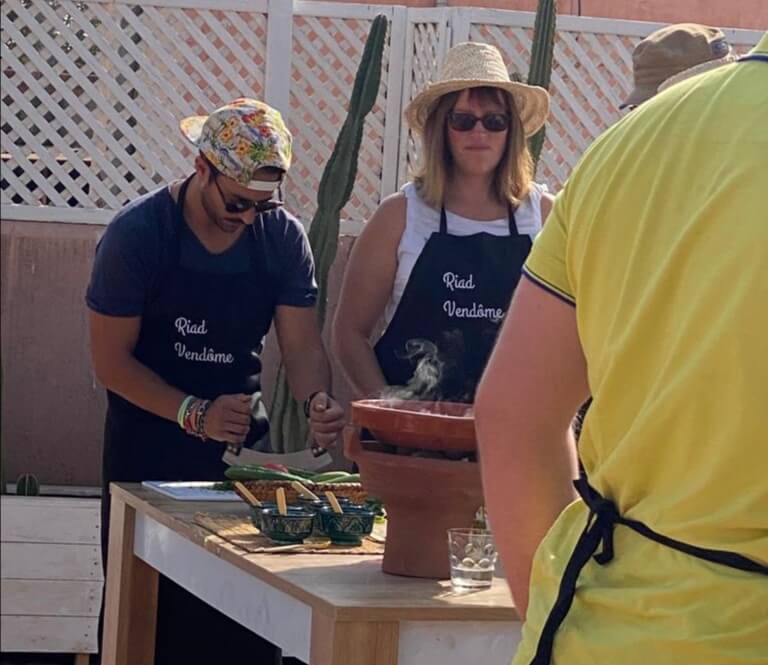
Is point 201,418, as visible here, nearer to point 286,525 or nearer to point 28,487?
point 286,525

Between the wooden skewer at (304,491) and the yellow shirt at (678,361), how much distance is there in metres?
1.27

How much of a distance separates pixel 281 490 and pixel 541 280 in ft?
4.15

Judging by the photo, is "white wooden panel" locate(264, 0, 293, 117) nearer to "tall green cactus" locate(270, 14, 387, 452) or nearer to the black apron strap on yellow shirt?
"tall green cactus" locate(270, 14, 387, 452)

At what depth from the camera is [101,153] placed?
23.3 ft

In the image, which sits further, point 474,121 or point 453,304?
point 474,121

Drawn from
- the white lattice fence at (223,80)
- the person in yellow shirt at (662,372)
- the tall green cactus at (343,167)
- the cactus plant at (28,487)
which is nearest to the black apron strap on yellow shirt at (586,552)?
the person in yellow shirt at (662,372)

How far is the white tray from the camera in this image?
285cm

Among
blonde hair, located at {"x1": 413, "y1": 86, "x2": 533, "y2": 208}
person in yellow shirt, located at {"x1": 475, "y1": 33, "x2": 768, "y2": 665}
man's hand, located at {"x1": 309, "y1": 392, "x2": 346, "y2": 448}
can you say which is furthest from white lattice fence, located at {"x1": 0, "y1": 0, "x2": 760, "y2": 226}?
person in yellow shirt, located at {"x1": 475, "y1": 33, "x2": 768, "y2": 665}

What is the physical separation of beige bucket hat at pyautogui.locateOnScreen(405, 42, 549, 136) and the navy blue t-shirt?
0.58 m

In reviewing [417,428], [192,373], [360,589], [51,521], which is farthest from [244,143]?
[360,589]

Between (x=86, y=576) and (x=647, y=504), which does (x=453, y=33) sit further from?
(x=647, y=504)

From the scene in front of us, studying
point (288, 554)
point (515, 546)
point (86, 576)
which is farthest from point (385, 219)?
point (515, 546)

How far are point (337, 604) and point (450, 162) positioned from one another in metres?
1.95

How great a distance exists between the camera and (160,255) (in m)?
3.29
